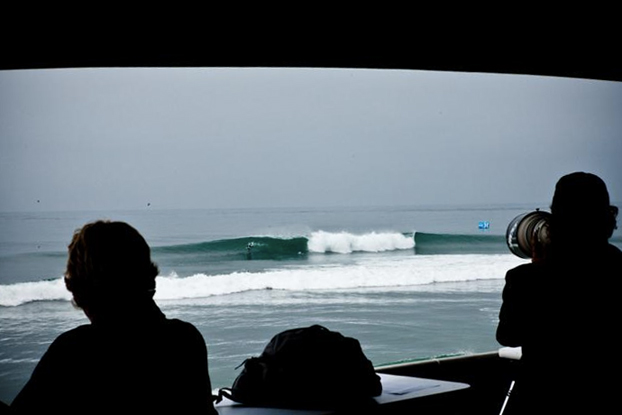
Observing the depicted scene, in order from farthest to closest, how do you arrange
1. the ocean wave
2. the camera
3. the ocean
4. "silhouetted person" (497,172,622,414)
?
the ocean wave → the ocean → the camera → "silhouetted person" (497,172,622,414)

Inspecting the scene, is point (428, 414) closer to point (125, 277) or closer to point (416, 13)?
point (125, 277)

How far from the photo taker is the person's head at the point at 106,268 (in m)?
1.52

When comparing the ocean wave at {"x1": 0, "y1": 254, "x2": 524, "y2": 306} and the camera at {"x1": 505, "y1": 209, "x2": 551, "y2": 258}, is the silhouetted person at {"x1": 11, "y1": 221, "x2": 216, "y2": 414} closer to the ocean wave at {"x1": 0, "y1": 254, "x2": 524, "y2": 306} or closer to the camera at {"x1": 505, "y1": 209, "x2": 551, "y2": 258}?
the camera at {"x1": 505, "y1": 209, "x2": 551, "y2": 258}

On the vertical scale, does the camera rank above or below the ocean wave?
above

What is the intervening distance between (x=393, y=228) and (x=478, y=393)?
1710 cm

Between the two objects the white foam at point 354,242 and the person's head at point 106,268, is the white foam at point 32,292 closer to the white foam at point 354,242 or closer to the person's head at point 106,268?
the white foam at point 354,242

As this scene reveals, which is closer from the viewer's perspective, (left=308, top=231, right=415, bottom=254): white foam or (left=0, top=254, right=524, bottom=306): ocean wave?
(left=0, top=254, right=524, bottom=306): ocean wave

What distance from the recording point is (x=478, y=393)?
390 centimetres

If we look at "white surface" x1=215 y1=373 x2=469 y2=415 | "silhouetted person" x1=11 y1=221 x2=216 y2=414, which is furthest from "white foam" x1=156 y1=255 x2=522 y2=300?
"silhouetted person" x1=11 y1=221 x2=216 y2=414

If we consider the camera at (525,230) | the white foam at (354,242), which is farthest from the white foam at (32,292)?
the camera at (525,230)

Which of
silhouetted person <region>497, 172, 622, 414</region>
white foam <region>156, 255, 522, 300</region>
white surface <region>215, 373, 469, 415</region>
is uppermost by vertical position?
silhouetted person <region>497, 172, 622, 414</region>

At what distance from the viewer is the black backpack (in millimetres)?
2170

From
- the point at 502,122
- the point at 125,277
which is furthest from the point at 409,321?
the point at 125,277

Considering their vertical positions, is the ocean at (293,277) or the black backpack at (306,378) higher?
the black backpack at (306,378)
